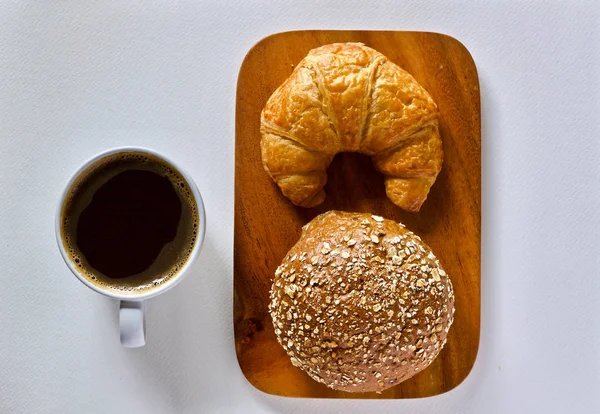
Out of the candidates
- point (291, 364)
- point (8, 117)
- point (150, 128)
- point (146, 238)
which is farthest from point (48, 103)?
point (291, 364)

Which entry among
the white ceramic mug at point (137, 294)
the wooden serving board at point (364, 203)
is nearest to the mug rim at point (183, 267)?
the white ceramic mug at point (137, 294)

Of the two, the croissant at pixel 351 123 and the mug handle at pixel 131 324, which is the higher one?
the croissant at pixel 351 123

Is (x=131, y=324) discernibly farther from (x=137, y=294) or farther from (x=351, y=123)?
(x=351, y=123)

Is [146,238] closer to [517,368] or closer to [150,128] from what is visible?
[150,128]

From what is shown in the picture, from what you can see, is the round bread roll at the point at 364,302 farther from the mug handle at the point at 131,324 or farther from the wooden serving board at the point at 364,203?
the mug handle at the point at 131,324

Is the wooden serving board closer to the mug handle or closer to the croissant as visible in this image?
the croissant

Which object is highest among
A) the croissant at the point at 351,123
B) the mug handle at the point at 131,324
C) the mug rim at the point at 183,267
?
the croissant at the point at 351,123

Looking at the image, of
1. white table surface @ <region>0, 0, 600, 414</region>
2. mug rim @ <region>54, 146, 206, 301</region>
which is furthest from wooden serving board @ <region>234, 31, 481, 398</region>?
mug rim @ <region>54, 146, 206, 301</region>
